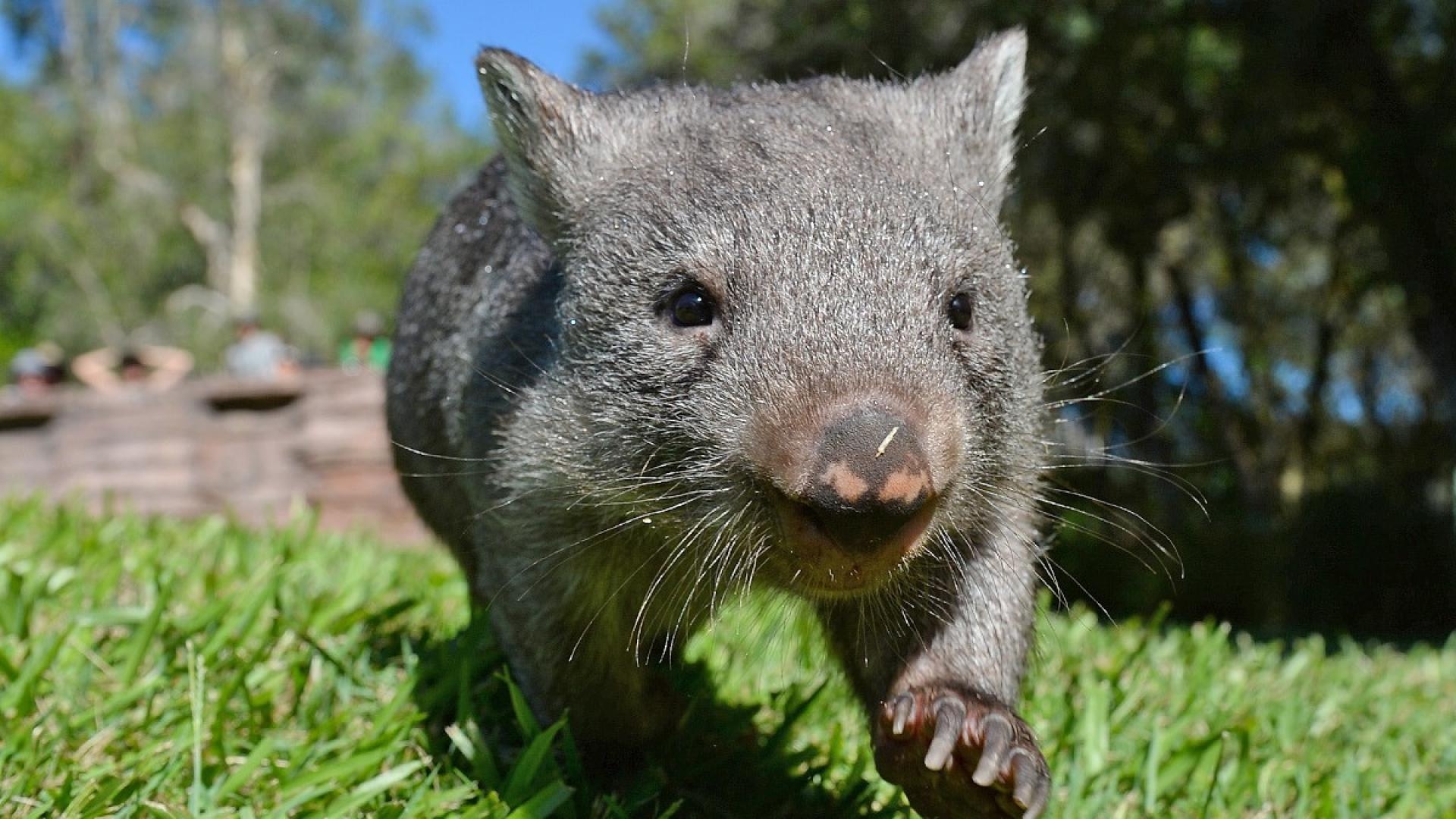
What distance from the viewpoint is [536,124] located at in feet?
9.34

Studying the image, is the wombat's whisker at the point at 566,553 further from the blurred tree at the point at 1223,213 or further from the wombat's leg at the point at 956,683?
the blurred tree at the point at 1223,213

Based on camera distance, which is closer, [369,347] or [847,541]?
[847,541]

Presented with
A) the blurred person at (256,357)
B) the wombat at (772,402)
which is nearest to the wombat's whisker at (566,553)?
the wombat at (772,402)

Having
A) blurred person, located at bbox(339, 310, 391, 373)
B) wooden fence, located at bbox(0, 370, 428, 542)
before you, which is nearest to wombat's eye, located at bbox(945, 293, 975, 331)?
wooden fence, located at bbox(0, 370, 428, 542)

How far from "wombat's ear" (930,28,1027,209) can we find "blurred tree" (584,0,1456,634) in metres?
0.93

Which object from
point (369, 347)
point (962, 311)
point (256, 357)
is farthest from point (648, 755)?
point (256, 357)

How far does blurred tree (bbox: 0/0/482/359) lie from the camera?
2880 centimetres

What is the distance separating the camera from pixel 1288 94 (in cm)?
1325

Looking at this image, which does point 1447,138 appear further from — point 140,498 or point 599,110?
point 140,498

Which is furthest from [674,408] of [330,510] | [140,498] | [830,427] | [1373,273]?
[1373,273]

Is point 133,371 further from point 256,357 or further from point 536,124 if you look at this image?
point 536,124

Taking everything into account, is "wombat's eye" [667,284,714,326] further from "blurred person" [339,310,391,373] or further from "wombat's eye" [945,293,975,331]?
"blurred person" [339,310,391,373]

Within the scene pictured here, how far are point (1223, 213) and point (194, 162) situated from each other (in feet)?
77.8

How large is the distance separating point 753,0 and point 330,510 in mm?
8276
